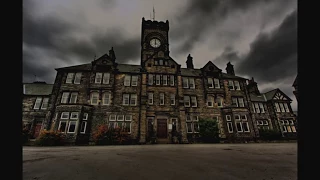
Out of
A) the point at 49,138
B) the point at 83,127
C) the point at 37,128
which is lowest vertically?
the point at 49,138

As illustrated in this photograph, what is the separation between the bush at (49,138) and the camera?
1695 cm

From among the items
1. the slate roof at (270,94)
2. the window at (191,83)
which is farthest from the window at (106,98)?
the slate roof at (270,94)

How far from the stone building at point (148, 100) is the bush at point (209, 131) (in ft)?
4.91

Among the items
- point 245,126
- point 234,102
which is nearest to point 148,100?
point 234,102

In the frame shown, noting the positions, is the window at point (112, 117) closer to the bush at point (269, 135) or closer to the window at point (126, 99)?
the window at point (126, 99)

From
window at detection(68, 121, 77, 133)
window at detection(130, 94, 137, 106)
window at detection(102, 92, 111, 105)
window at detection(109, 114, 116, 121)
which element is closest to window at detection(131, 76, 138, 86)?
window at detection(130, 94, 137, 106)

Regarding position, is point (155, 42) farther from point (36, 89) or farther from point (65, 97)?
point (36, 89)

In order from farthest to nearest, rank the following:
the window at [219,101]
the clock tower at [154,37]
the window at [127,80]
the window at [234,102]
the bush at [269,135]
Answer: the clock tower at [154,37], the window at [234,102], the window at [219,101], the bush at [269,135], the window at [127,80]

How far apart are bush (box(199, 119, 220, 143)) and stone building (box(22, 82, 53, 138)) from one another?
2288 cm

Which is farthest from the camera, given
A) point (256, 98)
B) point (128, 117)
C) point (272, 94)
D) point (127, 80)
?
point (272, 94)

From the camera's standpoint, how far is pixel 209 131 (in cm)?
2069

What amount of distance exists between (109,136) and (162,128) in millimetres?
7187
